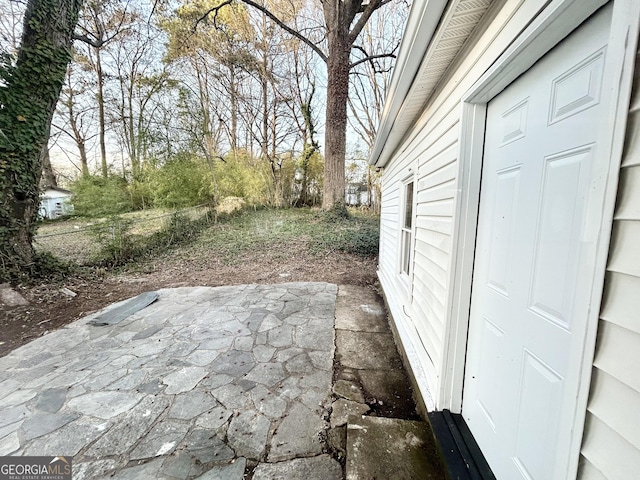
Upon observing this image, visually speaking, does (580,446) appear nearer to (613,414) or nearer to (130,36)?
(613,414)

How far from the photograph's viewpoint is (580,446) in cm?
63

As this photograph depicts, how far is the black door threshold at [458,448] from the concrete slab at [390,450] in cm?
10

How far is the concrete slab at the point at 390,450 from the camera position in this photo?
1269mm

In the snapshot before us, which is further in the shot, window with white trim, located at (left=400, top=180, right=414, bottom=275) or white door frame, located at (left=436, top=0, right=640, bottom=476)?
window with white trim, located at (left=400, top=180, right=414, bottom=275)

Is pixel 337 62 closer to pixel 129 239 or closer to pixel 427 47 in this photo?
pixel 129 239

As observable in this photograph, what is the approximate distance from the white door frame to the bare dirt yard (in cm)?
342

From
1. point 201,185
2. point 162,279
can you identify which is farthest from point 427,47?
point 201,185

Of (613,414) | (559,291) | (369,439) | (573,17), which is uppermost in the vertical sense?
(573,17)

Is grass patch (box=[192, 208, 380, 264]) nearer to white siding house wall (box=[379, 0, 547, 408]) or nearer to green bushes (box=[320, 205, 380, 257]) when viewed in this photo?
green bushes (box=[320, 205, 380, 257])

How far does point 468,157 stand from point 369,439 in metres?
1.62

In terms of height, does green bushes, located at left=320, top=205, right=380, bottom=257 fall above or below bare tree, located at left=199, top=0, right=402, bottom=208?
below

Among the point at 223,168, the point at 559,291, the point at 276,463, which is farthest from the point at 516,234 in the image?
the point at 223,168

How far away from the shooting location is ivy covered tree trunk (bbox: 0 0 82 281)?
144 inches

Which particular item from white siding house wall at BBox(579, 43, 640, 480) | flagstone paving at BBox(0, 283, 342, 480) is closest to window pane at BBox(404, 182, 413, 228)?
flagstone paving at BBox(0, 283, 342, 480)
